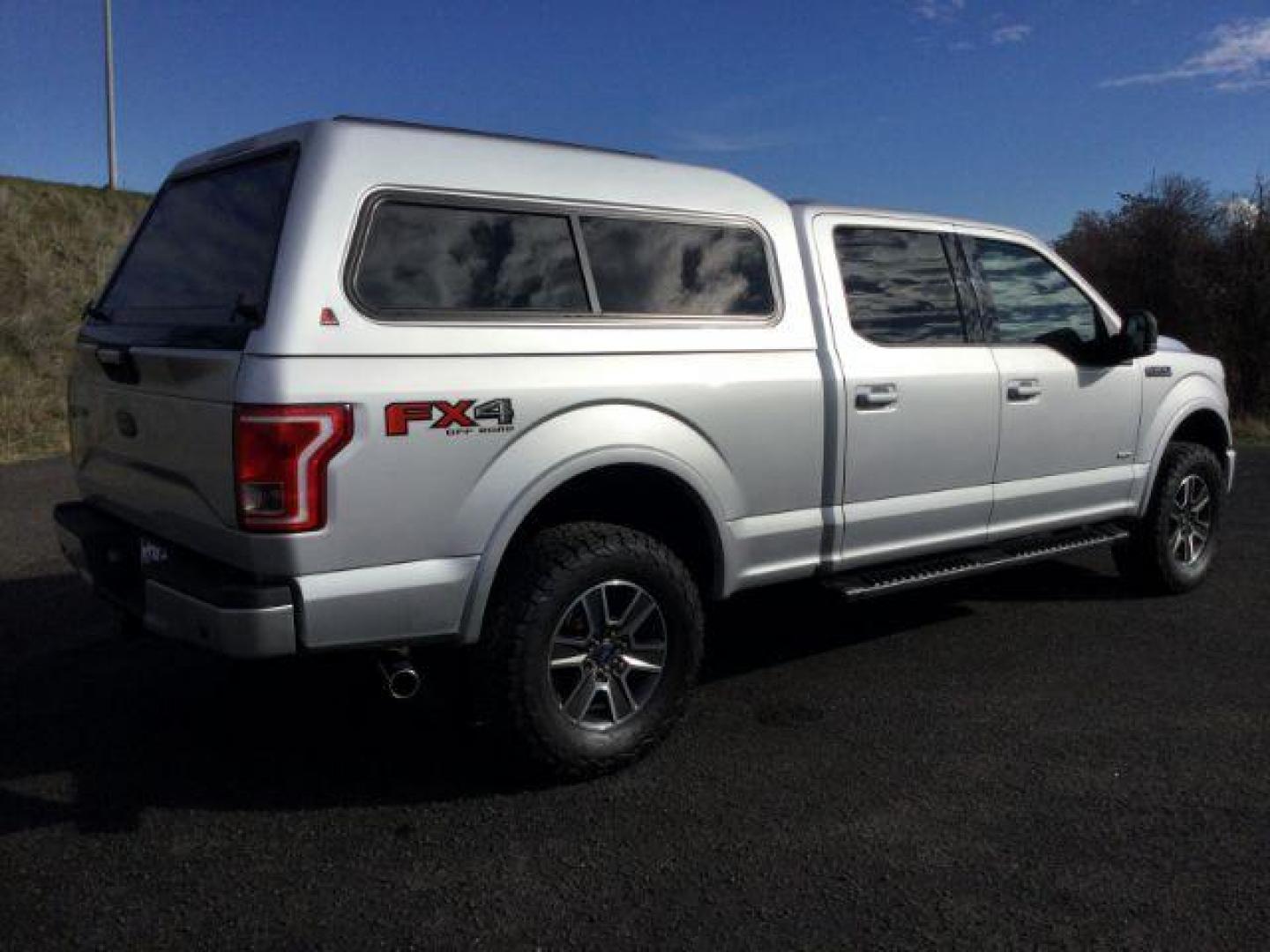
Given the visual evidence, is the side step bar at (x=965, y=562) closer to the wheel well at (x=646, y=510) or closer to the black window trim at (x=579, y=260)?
the wheel well at (x=646, y=510)

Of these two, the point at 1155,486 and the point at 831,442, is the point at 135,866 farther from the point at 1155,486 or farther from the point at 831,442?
the point at 1155,486

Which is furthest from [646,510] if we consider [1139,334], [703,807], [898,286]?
[1139,334]

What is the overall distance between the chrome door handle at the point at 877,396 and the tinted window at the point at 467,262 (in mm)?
1239

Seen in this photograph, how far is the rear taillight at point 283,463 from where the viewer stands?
111 inches

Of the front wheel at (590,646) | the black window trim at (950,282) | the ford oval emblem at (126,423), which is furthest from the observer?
the black window trim at (950,282)

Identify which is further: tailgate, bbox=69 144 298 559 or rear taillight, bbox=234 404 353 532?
tailgate, bbox=69 144 298 559

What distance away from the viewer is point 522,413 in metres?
3.24

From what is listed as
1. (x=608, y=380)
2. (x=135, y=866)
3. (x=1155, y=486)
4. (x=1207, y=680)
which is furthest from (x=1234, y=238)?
(x=135, y=866)

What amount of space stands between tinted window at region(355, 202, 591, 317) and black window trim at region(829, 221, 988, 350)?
1.26m

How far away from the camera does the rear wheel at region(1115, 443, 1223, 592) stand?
5641 millimetres

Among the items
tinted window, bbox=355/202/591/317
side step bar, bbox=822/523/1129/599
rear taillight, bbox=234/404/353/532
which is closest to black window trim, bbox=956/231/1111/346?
side step bar, bbox=822/523/1129/599

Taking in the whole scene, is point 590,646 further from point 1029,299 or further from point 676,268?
point 1029,299

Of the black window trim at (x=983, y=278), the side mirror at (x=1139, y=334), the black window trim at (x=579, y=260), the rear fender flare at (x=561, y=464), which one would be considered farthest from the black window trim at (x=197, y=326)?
the side mirror at (x=1139, y=334)

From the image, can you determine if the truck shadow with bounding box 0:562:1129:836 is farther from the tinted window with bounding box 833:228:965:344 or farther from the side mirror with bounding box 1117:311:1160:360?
the side mirror with bounding box 1117:311:1160:360
